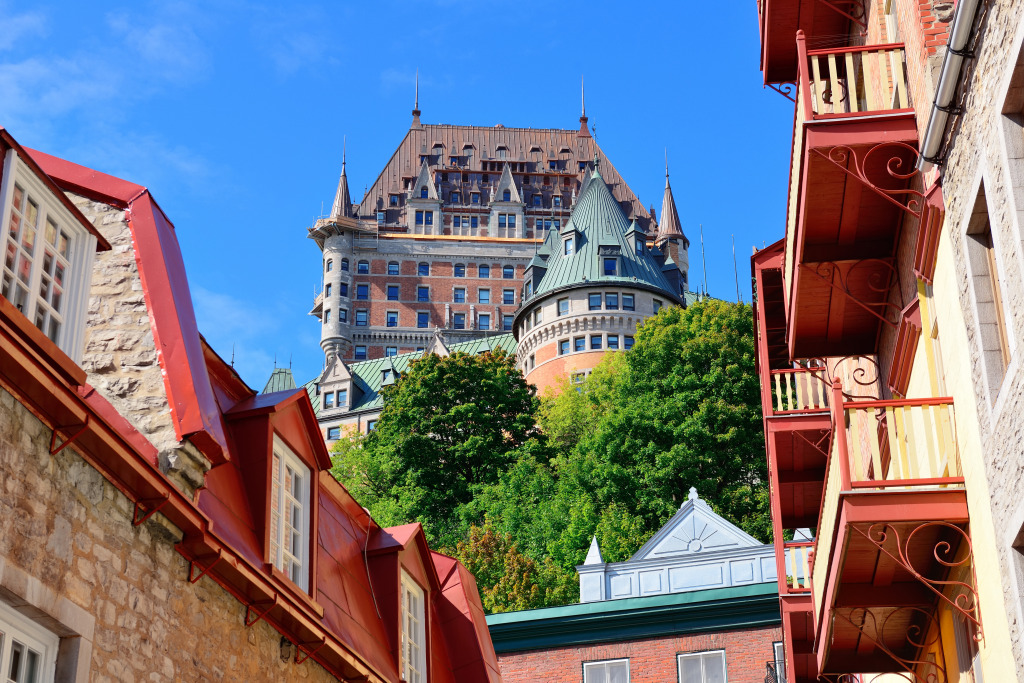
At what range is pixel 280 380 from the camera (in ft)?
377

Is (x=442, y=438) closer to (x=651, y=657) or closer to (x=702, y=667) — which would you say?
(x=651, y=657)

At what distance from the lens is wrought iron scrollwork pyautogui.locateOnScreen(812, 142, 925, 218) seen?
11.1 m

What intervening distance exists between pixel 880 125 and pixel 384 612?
24.4 feet

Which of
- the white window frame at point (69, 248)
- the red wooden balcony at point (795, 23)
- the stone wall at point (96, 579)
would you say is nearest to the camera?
the stone wall at point (96, 579)

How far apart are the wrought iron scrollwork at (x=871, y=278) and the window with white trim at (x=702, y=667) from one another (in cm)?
1498


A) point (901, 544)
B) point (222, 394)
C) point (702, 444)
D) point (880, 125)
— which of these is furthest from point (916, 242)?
point (702, 444)

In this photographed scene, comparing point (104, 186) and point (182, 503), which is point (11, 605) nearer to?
point (182, 503)

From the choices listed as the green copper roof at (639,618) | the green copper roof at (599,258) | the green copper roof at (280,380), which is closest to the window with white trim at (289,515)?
the green copper roof at (639,618)

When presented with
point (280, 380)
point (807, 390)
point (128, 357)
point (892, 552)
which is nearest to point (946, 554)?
point (892, 552)

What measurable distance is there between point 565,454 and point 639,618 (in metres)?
42.5

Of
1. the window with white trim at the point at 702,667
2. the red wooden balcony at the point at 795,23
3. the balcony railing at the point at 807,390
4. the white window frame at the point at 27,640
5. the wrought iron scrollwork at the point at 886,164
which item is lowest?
the white window frame at the point at 27,640

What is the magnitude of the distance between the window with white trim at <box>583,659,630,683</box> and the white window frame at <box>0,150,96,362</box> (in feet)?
64.0

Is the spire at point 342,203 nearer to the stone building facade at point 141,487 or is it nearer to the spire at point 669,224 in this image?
the spire at point 669,224

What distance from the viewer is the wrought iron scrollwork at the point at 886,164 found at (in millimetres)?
11141
